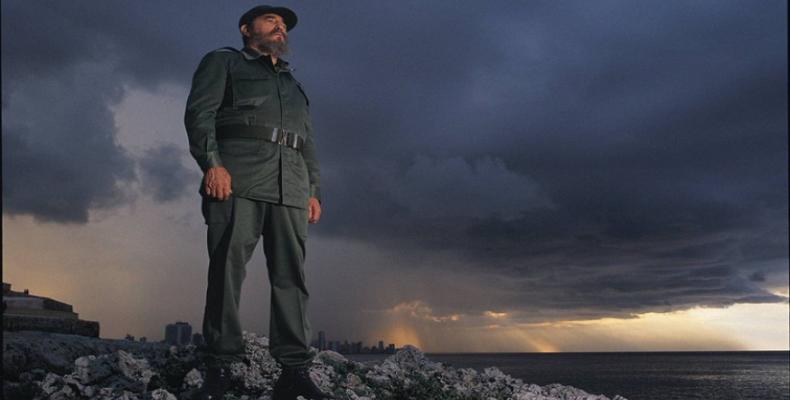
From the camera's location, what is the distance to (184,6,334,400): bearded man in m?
4.59

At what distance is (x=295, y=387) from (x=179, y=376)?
175 cm

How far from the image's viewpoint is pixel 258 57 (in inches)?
201

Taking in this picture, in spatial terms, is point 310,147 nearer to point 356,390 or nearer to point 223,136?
point 223,136

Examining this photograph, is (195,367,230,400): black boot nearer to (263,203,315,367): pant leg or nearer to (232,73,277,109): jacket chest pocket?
(263,203,315,367): pant leg

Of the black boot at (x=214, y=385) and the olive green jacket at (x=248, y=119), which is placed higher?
the olive green jacket at (x=248, y=119)

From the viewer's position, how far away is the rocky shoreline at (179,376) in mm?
5516

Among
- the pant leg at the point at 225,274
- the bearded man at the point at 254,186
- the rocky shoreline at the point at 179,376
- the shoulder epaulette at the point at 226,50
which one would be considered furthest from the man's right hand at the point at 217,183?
the rocky shoreline at the point at 179,376

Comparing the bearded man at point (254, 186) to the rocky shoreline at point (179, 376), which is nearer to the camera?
the bearded man at point (254, 186)

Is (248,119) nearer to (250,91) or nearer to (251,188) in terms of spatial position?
(250,91)

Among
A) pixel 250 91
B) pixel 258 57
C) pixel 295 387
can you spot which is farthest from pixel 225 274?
pixel 258 57

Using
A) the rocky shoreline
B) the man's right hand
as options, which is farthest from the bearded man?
the rocky shoreline

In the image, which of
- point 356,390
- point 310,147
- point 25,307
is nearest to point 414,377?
point 356,390

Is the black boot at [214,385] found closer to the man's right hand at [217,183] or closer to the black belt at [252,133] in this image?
the man's right hand at [217,183]

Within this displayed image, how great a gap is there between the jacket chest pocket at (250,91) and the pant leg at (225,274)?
803mm
